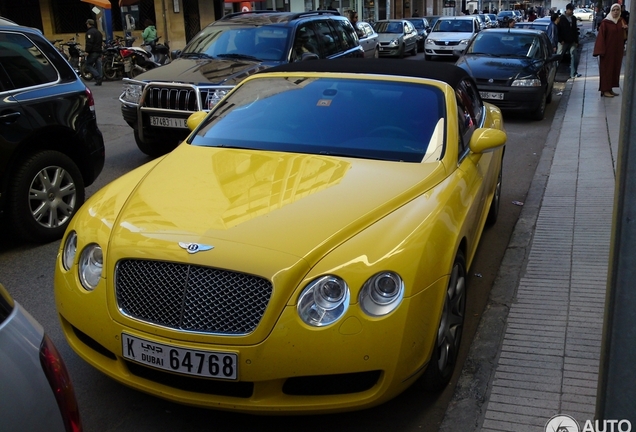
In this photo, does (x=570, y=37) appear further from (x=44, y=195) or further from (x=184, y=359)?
(x=184, y=359)

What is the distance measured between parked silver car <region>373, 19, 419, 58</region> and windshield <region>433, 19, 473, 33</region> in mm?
1383

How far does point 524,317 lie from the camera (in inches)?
180

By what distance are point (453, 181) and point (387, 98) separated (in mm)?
874

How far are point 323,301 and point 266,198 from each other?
785 millimetres

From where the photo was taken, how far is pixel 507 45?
1440 cm

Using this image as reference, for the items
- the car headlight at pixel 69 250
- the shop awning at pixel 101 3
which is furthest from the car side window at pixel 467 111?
the shop awning at pixel 101 3

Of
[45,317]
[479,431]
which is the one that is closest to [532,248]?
[479,431]

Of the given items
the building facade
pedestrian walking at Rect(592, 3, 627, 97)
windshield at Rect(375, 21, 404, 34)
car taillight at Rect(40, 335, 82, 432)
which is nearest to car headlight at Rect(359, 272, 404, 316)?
car taillight at Rect(40, 335, 82, 432)

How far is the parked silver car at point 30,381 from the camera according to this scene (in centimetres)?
175

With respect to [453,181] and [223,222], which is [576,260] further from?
[223,222]

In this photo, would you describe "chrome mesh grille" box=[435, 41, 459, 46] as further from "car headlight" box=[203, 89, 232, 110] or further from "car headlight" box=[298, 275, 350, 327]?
"car headlight" box=[298, 275, 350, 327]

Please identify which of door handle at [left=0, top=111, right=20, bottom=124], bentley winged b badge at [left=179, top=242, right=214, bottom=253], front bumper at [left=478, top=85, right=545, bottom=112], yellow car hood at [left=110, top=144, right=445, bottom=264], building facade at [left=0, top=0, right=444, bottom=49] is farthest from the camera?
building facade at [left=0, top=0, right=444, bottom=49]

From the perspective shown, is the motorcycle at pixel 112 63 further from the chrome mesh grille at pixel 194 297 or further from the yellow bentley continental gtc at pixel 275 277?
the chrome mesh grille at pixel 194 297

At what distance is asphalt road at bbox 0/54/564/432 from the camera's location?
11.5 feet
